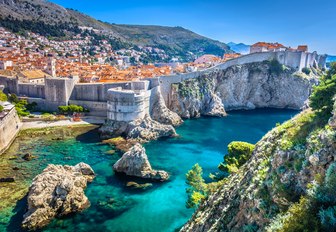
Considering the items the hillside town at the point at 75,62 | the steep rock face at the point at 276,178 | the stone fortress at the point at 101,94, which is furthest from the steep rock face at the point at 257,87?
the steep rock face at the point at 276,178

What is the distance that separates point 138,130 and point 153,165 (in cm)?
804

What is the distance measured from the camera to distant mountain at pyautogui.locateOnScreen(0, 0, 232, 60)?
10331 centimetres

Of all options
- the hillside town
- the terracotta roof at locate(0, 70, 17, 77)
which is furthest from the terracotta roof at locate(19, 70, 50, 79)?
the terracotta roof at locate(0, 70, 17, 77)

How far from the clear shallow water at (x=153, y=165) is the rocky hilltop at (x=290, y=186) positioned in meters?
7.70

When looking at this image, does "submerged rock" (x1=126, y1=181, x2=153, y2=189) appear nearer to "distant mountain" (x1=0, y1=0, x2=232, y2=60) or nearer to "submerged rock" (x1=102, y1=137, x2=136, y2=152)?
"submerged rock" (x1=102, y1=137, x2=136, y2=152)

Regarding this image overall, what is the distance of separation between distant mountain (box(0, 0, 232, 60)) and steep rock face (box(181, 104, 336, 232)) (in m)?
103

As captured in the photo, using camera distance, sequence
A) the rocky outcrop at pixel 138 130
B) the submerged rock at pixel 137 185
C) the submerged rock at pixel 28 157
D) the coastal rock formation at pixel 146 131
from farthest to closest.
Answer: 1. the rocky outcrop at pixel 138 130
2. the coastal rock formation at pixel 146 131
3. the submerged rock at pixel 28 157
4. the submerged rock at pixel 137 185

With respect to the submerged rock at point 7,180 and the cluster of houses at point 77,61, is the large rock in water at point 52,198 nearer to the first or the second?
the submerged rock at point 7,180

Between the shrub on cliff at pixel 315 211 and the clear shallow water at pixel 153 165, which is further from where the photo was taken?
the clear shallow water at pixel 153 165

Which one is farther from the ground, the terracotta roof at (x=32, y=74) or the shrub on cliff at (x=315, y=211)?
the terracotta roof at (x=32, y=74)

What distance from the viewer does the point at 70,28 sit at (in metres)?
119

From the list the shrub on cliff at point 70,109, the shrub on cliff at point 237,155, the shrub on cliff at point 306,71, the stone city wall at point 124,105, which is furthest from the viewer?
the shrub on cliff at point 306,71

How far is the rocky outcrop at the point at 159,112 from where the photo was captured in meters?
39.4

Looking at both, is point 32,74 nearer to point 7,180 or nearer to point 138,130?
point 138,130
